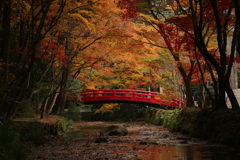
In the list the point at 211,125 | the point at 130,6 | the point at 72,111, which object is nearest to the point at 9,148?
the point at 211,125

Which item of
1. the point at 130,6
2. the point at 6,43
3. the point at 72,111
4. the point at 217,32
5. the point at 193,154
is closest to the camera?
the point at 193,154

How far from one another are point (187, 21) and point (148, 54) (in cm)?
720

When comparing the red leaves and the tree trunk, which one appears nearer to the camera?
the tree trunk

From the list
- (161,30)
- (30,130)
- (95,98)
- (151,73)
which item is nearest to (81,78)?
(95,98)

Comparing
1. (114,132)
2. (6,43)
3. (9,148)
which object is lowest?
(114,132)

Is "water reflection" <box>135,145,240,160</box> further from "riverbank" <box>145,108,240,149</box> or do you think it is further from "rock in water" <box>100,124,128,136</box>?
"rock in water" <box>100,124,128,136</box>

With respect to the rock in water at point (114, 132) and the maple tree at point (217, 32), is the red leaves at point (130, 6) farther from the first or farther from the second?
the rock in water at point (114, 132)

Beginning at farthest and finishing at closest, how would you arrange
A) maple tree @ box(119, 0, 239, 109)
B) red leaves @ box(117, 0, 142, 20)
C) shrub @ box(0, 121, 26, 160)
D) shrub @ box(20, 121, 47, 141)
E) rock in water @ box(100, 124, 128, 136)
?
rock in water @ box(100, 124, 128, 136) → red leaves @ box(117, 0, 142, 20) → shrub @ box(20, 121, 47, 141) → maple tree @ box(119, 0, 239, 109) → shrub @ box(0, 121, 26, 160)

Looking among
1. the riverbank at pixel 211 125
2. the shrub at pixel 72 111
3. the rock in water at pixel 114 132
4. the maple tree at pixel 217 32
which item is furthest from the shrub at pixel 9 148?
the shrub at pixel 72 111

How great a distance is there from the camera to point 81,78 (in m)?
21.7

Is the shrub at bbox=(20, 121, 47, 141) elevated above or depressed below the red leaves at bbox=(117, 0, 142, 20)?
below

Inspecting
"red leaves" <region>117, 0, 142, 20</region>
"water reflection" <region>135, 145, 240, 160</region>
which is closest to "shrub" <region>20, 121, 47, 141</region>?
"water reflection" <region>135, 145, 240, 160</region>

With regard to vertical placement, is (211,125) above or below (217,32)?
below

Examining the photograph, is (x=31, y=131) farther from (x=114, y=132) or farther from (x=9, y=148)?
(x=9, y=148)
